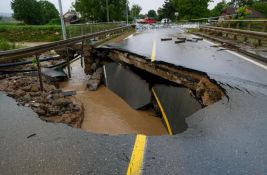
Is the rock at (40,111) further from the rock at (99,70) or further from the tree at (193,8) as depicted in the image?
the tree at (193,8)

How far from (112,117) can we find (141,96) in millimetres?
1489

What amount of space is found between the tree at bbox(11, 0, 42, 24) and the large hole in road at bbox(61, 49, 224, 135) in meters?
84.0

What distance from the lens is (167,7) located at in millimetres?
101812

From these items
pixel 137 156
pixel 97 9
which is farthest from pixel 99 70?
pixel 97 9

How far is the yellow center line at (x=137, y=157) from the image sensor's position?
2717 millimetres

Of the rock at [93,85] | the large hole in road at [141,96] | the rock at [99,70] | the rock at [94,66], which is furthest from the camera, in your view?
the rock at [94,66]

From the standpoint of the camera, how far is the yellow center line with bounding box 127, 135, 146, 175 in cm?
272

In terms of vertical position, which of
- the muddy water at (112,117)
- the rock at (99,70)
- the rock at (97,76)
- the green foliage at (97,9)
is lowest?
the muddy water at (112,117)

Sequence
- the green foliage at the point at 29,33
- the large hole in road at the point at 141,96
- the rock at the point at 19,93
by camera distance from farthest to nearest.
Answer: the green foliage at the point at 29,33 → the large hole in road at the point at 141,96 → the rock at the point at 19,93

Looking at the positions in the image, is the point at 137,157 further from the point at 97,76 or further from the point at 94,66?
the point at 94,66

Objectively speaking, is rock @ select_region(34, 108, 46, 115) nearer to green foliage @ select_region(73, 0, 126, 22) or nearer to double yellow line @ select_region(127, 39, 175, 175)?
double yellow line @ select_region(127, 39, 175, 175)

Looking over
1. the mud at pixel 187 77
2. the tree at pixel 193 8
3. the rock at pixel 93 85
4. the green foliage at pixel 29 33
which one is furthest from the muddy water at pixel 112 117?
the tree at pixel 193 8

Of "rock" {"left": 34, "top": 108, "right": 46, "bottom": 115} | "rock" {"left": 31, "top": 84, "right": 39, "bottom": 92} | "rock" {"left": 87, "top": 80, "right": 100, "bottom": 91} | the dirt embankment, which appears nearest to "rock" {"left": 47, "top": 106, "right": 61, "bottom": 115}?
the dirt embankment

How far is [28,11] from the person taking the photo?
8550 cm
